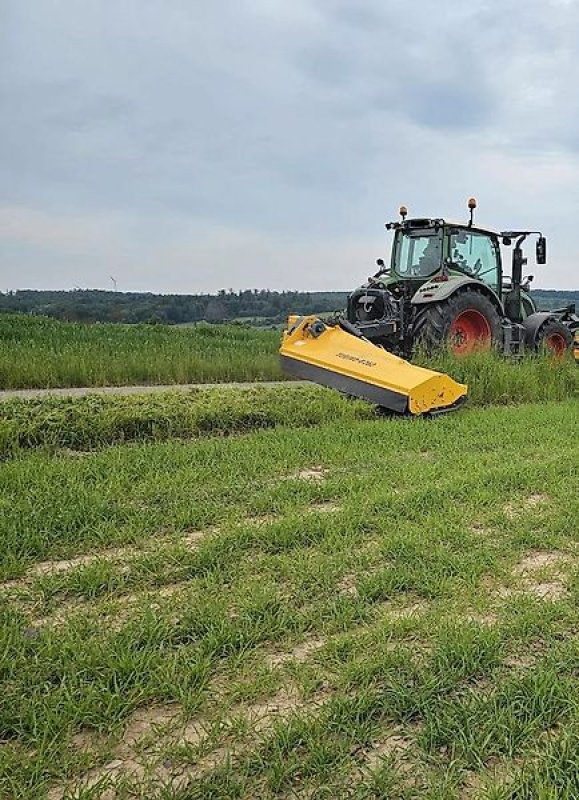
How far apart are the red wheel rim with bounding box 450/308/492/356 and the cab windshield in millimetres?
813

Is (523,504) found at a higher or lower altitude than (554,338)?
lower

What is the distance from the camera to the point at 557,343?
10.2m

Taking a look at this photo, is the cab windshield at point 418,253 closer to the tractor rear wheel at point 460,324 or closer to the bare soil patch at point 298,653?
the tractor rear wheel at point 460,324

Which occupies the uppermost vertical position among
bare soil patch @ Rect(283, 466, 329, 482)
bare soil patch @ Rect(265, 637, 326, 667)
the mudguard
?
the mudguard

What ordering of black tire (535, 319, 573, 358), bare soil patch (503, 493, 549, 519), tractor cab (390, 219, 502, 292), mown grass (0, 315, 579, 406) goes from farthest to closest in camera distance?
black tire (535, 319, 573, 358)
tractor cab (390, 219, 502, 292)
mown grass (0, 315, 579, 406)
bare soil patch (503, 493, 549, 519)

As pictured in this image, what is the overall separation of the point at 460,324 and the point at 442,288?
2.22 ft

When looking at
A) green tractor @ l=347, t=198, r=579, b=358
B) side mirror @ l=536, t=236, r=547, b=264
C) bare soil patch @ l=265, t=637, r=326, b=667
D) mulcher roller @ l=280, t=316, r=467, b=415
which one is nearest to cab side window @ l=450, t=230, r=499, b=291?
green tractor @ l=347, t=198, r=579, b=358

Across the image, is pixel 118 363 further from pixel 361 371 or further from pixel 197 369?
pixel 361 371

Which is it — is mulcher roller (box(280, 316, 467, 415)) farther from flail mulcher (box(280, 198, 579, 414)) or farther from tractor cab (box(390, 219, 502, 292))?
tractor cab (box(390, 219, 502, 292))

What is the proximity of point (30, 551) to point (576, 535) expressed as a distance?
7.26 feet

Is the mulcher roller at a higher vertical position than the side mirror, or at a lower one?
lower

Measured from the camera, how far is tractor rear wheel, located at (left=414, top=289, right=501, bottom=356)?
8.06 meters

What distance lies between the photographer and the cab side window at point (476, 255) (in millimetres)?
9078

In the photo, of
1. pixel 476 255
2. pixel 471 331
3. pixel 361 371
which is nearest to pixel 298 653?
pixel 361 371
